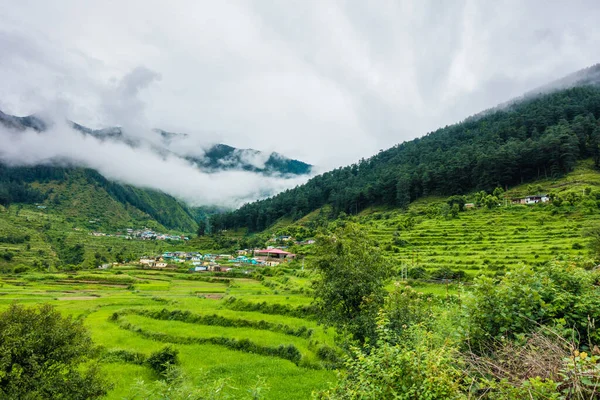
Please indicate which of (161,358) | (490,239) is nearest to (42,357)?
(161,358)

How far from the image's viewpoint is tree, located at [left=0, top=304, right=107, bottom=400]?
1023cm

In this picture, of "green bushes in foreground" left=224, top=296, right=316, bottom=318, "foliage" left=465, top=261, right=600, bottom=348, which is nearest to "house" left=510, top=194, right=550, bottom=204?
"green bushes in foreground" left=224, top=296, right=316, bottom=318

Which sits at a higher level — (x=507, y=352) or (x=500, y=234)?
(x=500, y=234)

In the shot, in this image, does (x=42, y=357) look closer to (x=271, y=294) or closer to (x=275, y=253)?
(x=271, y=294)

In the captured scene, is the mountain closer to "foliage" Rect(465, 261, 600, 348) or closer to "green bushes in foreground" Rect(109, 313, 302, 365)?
"green bushes in foreground" Rect(109, 313, 302, 365)

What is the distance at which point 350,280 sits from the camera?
55.9 feet

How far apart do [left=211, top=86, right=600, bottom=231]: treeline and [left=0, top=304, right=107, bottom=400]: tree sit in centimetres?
9988

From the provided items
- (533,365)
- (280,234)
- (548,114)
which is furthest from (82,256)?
(548,114)

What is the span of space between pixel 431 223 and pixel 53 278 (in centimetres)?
8452

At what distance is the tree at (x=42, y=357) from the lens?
10227 millimetres

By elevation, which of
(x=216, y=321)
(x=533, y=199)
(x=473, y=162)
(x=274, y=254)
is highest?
(x=473, y=162)

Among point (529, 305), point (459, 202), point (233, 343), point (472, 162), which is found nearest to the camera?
point (529, 305)

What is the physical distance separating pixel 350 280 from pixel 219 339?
48.1 ft

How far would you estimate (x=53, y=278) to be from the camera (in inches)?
2517
